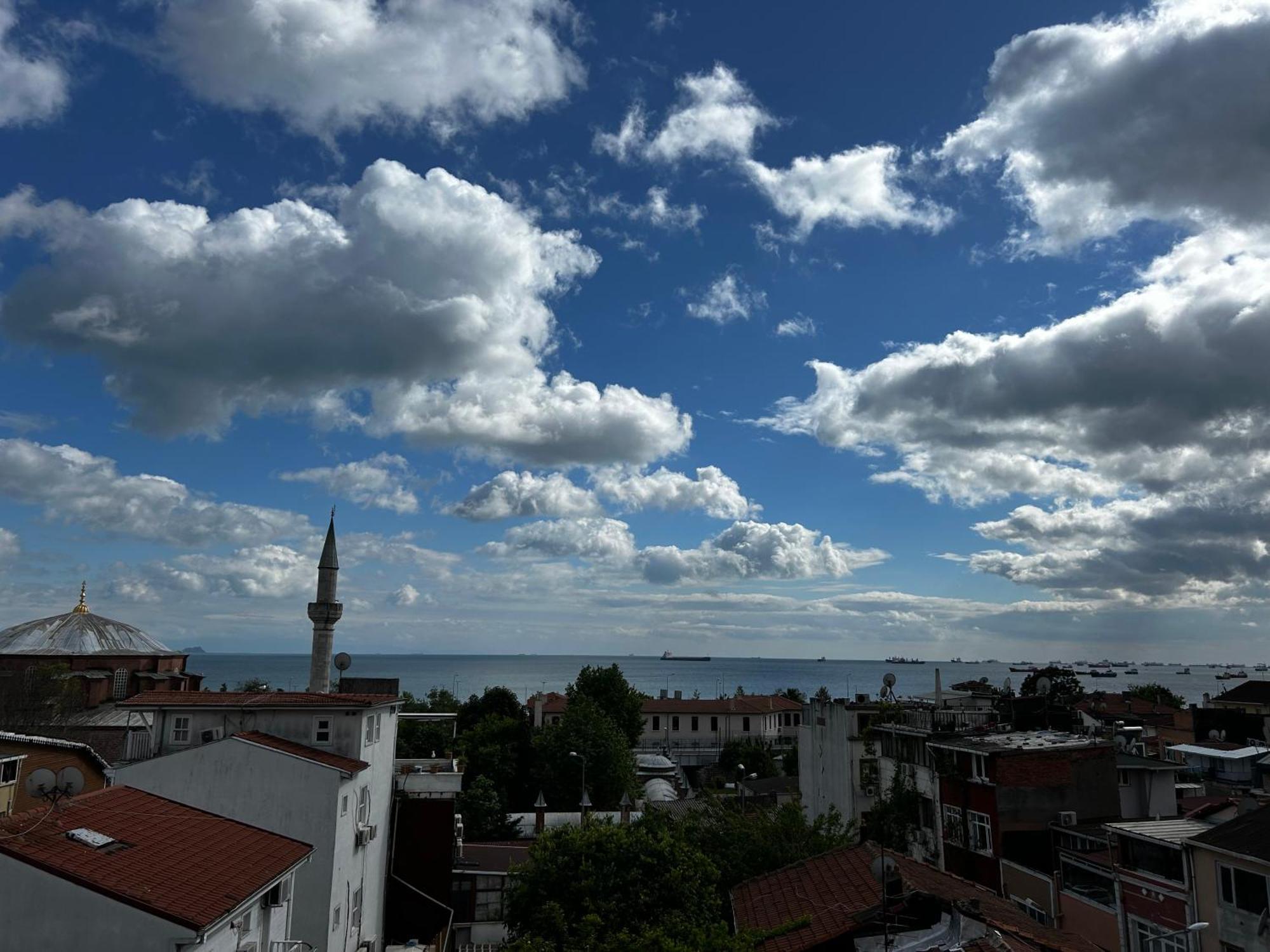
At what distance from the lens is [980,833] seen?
3300 cm

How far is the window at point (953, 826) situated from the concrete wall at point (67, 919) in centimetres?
2914

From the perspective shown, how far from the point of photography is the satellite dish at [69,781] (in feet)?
52.8

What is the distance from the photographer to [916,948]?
15.8 metres

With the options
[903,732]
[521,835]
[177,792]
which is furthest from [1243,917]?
[521,835]

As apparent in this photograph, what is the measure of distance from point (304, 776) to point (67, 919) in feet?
32.8

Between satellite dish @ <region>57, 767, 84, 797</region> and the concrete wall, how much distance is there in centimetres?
270

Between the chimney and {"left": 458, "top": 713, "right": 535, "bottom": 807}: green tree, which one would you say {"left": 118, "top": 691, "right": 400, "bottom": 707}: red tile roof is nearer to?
the chimney

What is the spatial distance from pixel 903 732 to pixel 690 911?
2052 centimetres

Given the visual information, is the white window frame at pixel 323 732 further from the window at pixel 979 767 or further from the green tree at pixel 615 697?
the green tree at pixel 615 697

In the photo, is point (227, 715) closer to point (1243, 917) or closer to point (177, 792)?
point (177, 792)

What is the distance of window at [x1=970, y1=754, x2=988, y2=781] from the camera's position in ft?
107

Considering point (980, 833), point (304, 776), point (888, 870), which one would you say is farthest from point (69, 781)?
point (980, 833)

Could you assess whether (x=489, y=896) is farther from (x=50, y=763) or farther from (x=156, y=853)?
(x=156, y=853)

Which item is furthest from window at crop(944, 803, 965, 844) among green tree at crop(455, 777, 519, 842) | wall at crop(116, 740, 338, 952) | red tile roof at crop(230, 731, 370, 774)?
green tree at crop(455, 777, 519, 842)
